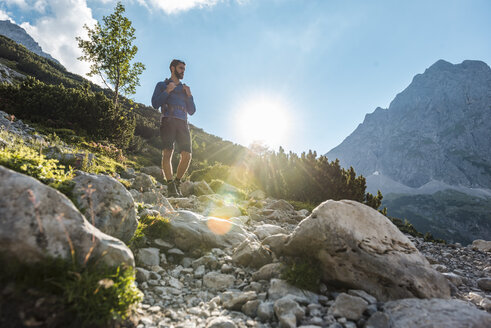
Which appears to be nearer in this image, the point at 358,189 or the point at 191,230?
the point at 191,230

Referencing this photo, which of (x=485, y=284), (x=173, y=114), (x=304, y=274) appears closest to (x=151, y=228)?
(x=304, y=274)

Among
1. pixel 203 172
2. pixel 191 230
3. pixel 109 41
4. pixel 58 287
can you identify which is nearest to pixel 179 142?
pixel 191 230

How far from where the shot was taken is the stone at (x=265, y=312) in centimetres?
227

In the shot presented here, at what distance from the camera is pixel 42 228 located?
5.76 feet

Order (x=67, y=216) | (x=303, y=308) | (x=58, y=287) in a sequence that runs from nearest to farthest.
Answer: (x=58, y=287) → (x=67, y=216) → (x=303, y=308)

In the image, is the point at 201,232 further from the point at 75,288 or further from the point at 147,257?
the point at 75,288

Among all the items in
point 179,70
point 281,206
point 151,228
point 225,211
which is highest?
point 179,70

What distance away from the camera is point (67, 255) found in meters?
1.79

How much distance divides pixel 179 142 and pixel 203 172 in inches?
290

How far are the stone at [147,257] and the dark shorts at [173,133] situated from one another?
121 inches

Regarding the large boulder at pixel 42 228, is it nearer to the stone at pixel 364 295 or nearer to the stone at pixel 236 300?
the stone at pixel 236 300

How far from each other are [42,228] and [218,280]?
197cm

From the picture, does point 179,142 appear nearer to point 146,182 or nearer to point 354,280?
point 146,182

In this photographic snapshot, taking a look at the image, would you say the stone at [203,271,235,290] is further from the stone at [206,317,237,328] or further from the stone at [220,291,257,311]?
the stone at [206,317,237,328]
